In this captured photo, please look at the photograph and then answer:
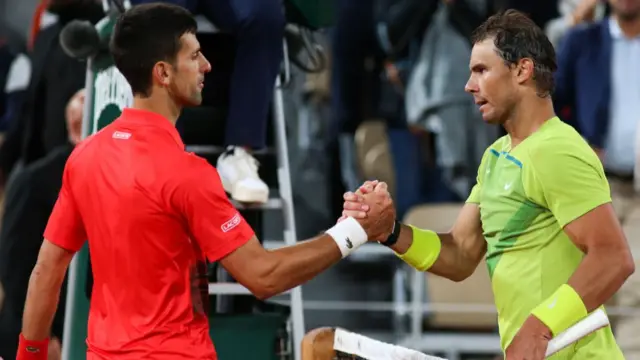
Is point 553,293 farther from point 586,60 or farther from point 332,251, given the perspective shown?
point 586,60

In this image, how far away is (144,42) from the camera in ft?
12.0

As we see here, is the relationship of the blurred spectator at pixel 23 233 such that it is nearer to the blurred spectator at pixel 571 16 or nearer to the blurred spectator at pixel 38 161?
the blurred spectator at pixel 38 161

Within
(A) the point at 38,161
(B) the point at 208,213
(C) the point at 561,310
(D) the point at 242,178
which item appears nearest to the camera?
(C) the point at 561,310

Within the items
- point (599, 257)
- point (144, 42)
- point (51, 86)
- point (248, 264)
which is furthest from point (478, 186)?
point (51, 86)

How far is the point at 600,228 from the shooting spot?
11.2 ft

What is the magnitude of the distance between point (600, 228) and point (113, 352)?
124 centimetres

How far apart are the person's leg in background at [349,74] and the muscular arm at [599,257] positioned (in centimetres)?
428

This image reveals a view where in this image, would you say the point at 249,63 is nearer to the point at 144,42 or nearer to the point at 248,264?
the point at 144,42

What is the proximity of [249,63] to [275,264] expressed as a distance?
1549 millimetres

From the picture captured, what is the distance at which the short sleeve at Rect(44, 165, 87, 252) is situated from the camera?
367 centimetres

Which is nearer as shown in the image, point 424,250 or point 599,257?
point 599,257

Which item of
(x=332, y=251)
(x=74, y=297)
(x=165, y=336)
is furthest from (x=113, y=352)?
(x=74, y=297)

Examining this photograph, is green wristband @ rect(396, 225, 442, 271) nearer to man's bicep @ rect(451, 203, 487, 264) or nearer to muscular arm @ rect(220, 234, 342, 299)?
man's bicep @ rect(451, 203, 487, 264)

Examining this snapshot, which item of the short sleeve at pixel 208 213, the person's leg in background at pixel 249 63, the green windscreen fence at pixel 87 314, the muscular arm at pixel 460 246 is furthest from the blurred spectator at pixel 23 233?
the short sleeve at pixel 208 213
